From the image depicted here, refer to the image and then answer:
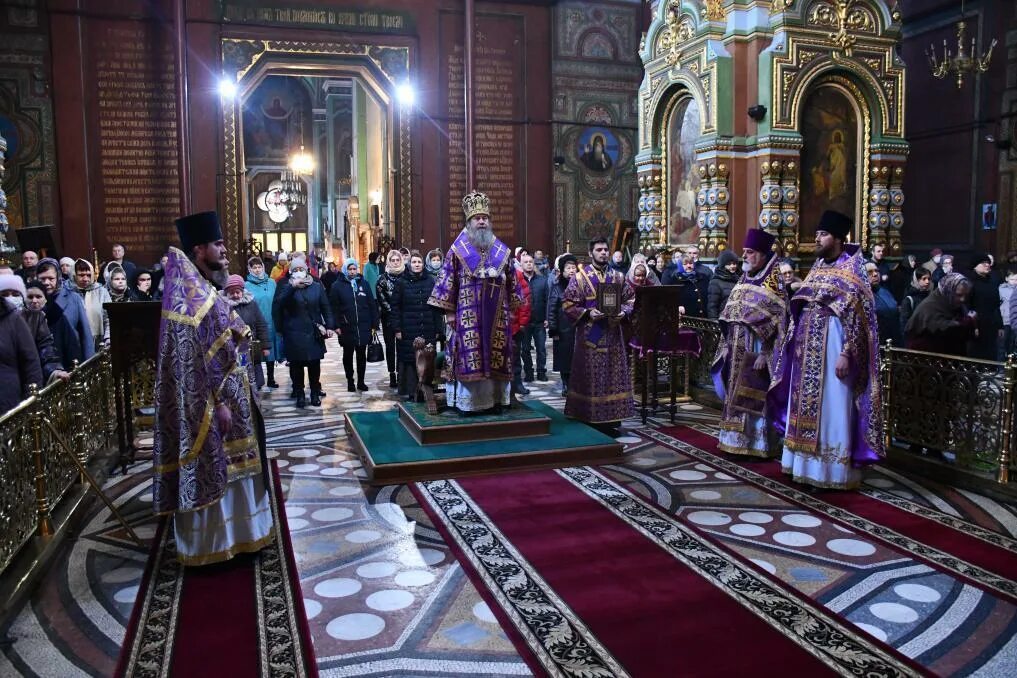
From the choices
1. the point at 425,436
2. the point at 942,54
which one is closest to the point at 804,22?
the point at 942,54

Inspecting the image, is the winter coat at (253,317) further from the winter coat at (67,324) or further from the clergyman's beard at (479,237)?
the clergyman's beard at (479,237)

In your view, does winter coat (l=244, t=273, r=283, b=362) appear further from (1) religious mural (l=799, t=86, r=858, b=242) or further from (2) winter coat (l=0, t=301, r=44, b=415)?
(1) religious mural (l=799, t=86, r=858, b=242)

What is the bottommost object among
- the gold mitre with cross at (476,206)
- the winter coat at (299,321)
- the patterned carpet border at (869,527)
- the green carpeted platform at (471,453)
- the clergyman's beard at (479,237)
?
the patterned carpet border at (869,527)

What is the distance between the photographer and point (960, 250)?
14031 millimetres

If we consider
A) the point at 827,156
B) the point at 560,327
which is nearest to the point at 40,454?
the point at 560,327

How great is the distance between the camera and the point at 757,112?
1093cm

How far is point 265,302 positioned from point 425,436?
14.2 feet

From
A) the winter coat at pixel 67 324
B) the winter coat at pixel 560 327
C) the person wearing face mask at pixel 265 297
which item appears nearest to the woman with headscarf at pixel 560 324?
the winter coat at pixel 560 327

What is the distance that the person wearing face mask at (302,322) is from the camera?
850 centimetres

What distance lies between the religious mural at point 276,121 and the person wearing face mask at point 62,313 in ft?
76.2

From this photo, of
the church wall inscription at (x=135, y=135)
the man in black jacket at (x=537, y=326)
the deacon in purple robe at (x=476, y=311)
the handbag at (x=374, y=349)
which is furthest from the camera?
the church wall inscription at (x=135, y=135)

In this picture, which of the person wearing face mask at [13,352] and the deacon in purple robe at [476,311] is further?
the deacon in purple robe at [476,311]

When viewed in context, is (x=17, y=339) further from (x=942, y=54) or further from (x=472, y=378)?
(x=942, y=54)

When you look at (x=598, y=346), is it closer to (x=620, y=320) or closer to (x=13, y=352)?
(x=620, y=320)
